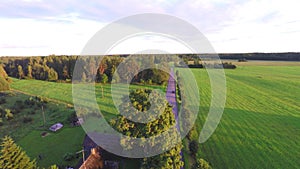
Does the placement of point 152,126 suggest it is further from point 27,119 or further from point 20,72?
point 20,72

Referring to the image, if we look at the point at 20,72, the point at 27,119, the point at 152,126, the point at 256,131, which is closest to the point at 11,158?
the point at 152,126

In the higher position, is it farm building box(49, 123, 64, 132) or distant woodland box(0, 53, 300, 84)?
distant woodland box(0, 53, 300, 84)

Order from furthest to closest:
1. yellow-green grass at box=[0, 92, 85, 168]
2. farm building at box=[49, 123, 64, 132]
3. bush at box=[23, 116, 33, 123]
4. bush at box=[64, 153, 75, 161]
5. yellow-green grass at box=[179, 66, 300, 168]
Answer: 1. bush at box=[23, 116, 33, 123]
2. farm building at box=[49, 123, 64, 132]
3. yellow-green grass at box=[0, 92, 85, 168]
4. bush at box=[64, 153, 75, 161]
5. yellow-green grass at box=[179, 66, 300, 168]

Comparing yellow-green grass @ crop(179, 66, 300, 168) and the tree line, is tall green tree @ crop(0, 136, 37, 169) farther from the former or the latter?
the tree line

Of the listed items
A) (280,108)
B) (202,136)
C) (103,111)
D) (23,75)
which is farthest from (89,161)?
(23,75)

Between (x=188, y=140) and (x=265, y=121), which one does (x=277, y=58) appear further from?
(x=188, y=140)

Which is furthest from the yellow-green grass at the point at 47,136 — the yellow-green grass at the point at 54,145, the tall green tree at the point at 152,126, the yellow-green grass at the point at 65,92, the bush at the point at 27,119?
the tall green tree at the point at 152,126

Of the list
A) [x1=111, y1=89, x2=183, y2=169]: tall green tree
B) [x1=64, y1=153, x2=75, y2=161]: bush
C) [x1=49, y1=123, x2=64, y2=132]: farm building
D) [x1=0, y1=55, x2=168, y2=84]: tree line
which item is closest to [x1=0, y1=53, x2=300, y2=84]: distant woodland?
[x1=0, y1=55, x2=168, y2=84]: tree line

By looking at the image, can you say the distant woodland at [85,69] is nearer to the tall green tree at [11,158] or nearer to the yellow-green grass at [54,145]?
the yellow-green grass at [54,145]
